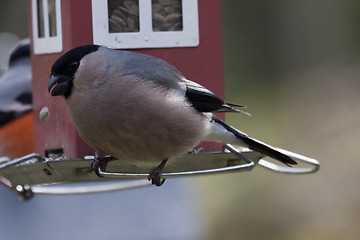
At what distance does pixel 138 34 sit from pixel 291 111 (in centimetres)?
563

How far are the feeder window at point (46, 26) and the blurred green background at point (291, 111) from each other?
4060mm

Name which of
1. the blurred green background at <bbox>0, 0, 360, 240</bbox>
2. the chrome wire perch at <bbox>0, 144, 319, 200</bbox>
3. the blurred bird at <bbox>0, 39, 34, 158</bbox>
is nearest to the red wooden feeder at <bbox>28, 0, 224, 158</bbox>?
the chrome wire perch at <bbox>0, 144, 319, 200</bbox>

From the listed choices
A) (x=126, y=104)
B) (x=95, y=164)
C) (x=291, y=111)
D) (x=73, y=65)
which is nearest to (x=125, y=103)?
(x=126, y=104)

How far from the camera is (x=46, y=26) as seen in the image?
4.31 meters

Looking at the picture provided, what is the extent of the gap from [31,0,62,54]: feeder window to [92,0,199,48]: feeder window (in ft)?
0.94

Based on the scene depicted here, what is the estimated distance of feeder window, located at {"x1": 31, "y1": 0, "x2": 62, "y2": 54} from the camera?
4156 millimetres

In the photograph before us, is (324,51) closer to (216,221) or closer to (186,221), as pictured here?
(216,221)

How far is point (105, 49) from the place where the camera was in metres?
3.73

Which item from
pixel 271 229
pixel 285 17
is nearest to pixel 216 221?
pixel 271 229

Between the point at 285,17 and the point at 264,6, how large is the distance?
360mm

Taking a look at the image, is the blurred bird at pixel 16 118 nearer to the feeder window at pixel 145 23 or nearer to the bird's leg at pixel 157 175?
the feeder window at pixel 145 23

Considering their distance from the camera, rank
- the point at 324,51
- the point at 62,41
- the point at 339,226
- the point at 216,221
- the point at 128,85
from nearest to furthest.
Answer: the point at 128,85, the point at 62,41, the point at 339,226, the point at 216,221, the point at 324,51

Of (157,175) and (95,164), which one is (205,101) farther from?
(95,164)

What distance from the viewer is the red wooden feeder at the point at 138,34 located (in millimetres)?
3980
